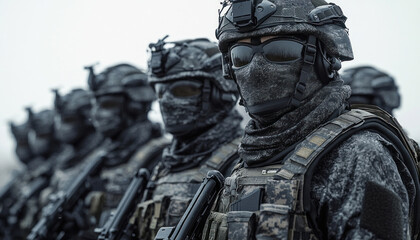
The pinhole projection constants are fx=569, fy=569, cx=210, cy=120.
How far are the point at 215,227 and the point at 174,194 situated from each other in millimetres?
2186

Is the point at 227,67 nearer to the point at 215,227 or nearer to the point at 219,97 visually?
the point at 215,227

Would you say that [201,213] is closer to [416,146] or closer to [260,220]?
[260,220]

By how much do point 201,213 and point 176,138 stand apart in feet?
8.03

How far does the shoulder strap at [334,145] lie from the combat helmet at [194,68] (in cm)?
280

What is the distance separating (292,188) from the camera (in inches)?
136

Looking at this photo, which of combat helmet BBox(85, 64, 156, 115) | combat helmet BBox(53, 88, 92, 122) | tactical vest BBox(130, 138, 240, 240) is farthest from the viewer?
combat helmet BBox(53, 88, 92, 122)

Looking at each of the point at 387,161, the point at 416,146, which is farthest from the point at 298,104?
the point at 416,146

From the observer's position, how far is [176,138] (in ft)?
21.9

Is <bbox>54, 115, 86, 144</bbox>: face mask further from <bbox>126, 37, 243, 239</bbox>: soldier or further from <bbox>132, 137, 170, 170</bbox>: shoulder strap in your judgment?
<bbox>126, 37, 243, 239</bbox>: soldier

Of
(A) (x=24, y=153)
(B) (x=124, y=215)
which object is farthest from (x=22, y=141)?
(B) (x=124, y=215)

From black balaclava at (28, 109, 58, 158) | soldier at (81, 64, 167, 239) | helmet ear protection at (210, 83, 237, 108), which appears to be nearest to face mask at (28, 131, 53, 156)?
black balaclava at (28, 109, 58, 158)

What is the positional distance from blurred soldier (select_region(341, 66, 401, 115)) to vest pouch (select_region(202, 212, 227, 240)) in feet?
17.9

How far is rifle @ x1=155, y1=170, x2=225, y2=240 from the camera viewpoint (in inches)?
164

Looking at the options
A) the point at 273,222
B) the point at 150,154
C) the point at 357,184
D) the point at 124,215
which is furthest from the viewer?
the point at 150,154
